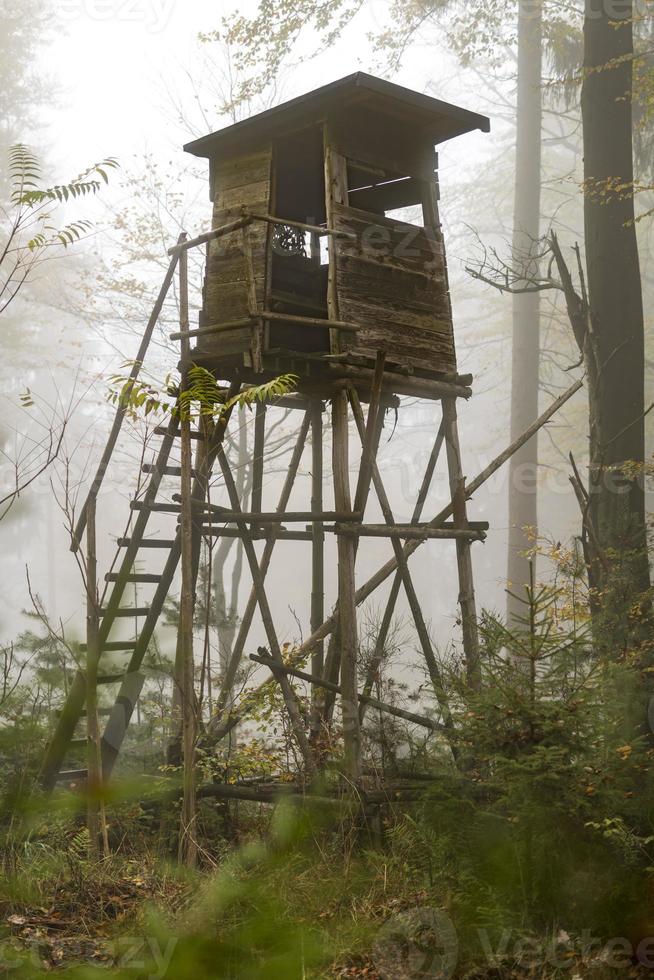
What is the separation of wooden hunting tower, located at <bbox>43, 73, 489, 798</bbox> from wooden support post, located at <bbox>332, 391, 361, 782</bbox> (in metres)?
0.01

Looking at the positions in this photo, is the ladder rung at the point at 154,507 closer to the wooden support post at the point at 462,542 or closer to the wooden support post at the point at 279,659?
the wooden support post at the point at 279,659

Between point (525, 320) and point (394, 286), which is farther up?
point (525, 320)

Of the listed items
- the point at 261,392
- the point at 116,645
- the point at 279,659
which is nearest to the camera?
the point at 261,392

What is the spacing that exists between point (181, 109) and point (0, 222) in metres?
9.17

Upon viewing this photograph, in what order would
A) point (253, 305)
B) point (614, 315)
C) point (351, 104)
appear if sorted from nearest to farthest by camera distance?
point (253, 305), point (351, 104), point (614, 315)

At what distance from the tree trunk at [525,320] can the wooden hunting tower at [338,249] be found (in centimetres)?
845

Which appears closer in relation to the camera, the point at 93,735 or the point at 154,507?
the point at 93,735

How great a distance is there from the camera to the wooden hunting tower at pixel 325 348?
359 inches

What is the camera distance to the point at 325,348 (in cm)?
1021

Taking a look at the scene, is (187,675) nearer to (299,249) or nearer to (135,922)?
(135,922)

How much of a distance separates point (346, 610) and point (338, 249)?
3359 mm

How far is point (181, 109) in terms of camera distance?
722 inches

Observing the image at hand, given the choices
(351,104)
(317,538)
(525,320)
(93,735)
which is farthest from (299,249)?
(525,320)

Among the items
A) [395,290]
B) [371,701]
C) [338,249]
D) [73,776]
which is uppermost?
[338,249]
